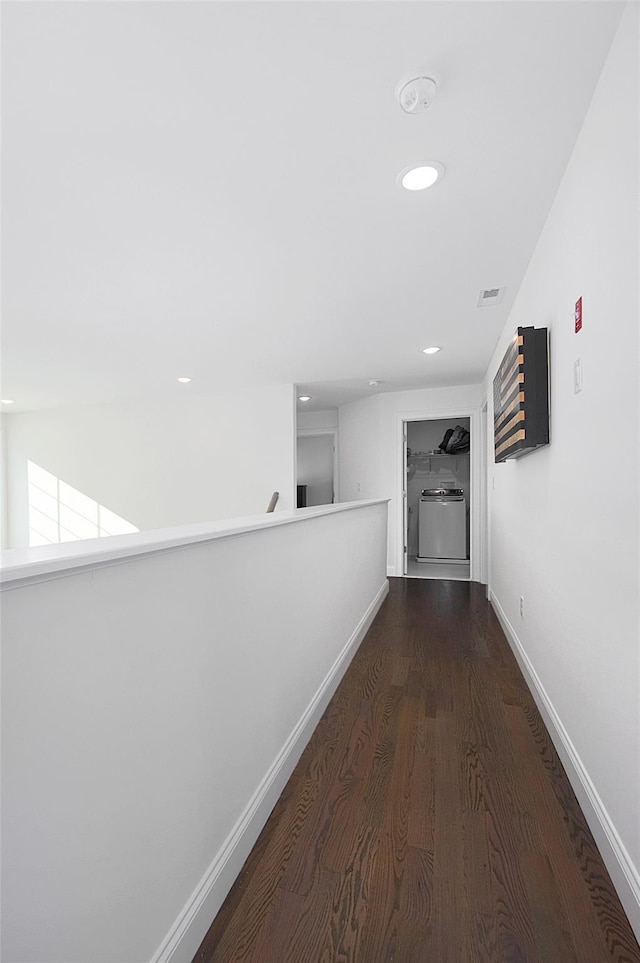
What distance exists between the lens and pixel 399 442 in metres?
5.78

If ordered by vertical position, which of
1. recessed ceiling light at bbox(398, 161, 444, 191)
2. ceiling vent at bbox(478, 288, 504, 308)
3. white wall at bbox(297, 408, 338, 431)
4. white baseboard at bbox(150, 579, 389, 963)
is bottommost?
white baseboard at bbox(150, 579, 389, 963)

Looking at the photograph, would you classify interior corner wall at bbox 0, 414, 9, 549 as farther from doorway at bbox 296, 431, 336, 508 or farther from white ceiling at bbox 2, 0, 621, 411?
doorway at bbox 296, 431, 336, 508

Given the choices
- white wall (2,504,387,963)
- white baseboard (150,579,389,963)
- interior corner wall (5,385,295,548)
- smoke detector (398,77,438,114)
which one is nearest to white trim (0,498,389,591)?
white wall (2,504,387,963)

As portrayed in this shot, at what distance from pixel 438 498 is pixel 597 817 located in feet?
18.6

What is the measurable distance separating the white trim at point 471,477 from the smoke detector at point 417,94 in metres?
4.20

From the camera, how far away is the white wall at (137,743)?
676 millimetres

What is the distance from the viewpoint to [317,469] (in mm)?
7934

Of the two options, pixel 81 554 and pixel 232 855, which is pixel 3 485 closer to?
pixel 232 855

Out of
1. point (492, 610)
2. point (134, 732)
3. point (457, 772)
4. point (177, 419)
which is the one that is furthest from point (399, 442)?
point (134, 732)

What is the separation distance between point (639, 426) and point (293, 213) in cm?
168

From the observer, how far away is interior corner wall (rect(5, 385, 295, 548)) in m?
5.45

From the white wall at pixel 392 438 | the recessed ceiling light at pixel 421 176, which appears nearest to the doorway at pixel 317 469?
the white wall at pixel 392 438

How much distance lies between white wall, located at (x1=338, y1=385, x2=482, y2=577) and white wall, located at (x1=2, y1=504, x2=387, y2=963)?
13.7 feet

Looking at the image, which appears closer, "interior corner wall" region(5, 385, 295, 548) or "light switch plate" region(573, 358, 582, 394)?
"light switch plate" region(573, 358, 582, 394)
